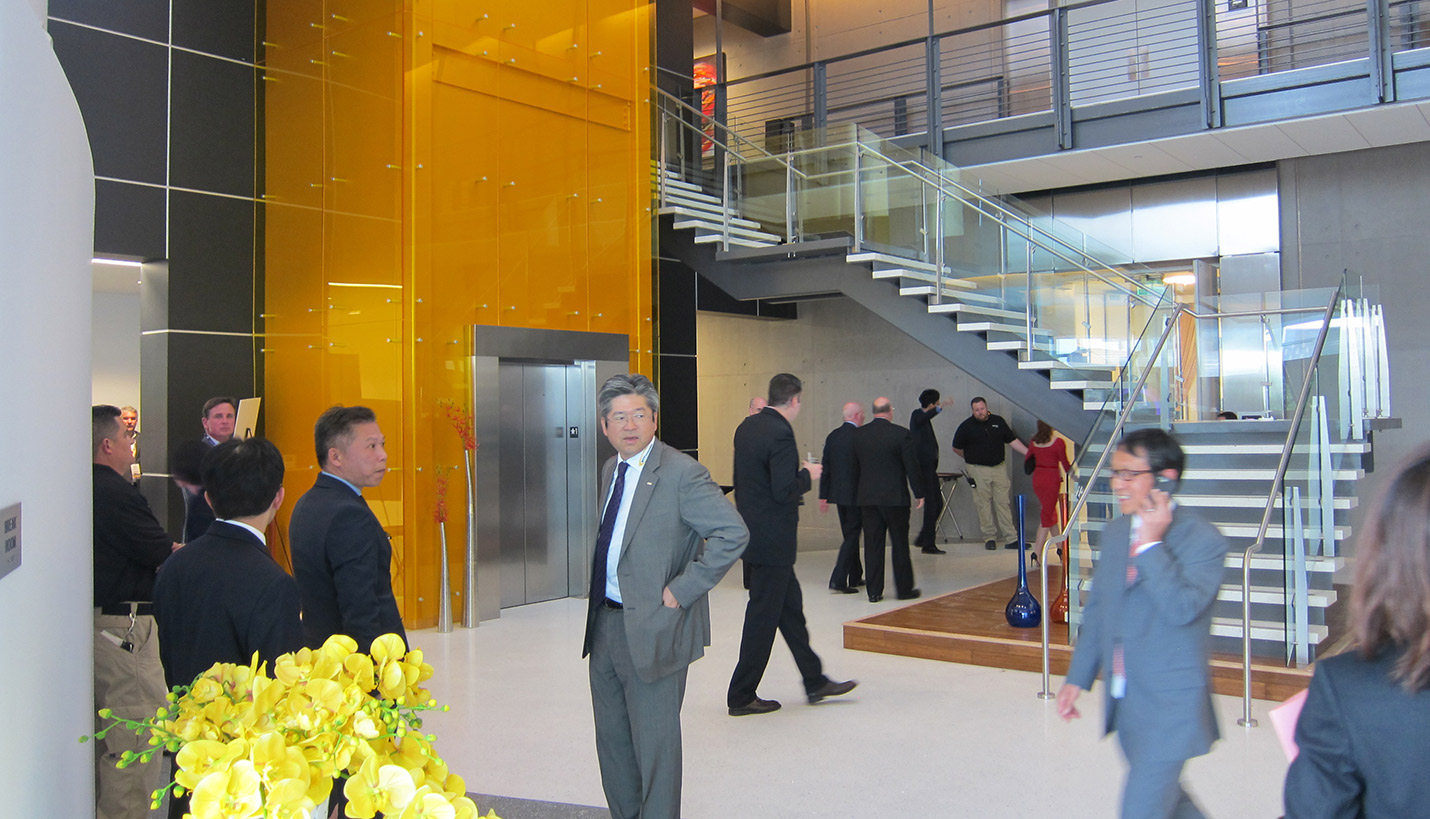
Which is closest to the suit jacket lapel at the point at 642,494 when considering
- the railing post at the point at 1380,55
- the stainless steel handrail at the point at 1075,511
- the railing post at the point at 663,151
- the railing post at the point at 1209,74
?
the stainless steel handrail at the point at 1075,511

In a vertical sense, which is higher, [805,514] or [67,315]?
[67,315]

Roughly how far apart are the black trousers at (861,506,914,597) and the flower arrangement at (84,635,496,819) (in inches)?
283

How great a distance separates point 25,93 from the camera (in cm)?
150

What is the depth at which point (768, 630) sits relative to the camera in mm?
5375

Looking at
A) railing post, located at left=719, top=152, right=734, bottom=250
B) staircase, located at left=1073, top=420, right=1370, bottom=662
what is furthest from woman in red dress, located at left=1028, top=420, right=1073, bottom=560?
railing post, located at left=719, top=152, right=734, bottom=250

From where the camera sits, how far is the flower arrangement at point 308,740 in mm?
1269

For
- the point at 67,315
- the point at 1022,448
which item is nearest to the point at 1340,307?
the point at 1022,448

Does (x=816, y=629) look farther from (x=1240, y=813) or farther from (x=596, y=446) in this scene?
(x=1240, y=813)

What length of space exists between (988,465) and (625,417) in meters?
9.03

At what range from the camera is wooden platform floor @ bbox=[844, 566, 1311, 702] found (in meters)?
5.61

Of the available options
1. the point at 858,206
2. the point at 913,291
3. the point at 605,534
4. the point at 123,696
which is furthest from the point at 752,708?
the point at 858,206

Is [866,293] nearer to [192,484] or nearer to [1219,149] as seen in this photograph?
[1219,149]

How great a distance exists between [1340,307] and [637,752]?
6.81m

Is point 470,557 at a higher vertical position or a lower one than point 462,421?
lower
